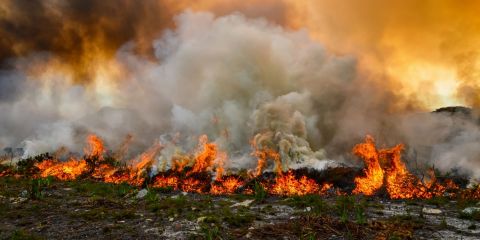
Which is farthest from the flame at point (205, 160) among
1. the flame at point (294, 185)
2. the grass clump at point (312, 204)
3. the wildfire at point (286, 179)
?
the grass clump at point (312, 204)

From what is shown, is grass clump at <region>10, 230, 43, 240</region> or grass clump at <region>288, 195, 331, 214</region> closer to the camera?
grass clump at <region>10, 230, 43, 240</region>

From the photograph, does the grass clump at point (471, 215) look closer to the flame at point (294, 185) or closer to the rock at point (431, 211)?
the rock at point (431, 211)

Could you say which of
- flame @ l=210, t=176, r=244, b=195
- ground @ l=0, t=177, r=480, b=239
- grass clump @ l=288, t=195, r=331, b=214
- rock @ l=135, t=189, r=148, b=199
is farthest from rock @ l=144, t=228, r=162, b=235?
Result: flame @ l=210, t=176, r=244, b=195

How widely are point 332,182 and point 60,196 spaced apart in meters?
29.0

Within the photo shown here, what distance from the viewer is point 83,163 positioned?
64.5 meters

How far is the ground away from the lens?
1794 cm

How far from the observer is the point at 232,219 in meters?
20.4

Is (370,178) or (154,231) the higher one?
(370,178)

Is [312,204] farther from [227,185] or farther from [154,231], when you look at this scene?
[227,185]

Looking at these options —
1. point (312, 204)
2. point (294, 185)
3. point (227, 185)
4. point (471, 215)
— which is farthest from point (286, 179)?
point (471, 215)

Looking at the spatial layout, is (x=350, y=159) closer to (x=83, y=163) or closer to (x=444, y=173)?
(x=444, y=173)

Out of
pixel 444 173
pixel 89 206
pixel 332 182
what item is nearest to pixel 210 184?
pixel 332 182

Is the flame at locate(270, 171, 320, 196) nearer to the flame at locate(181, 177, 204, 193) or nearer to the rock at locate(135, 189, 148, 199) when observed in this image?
the flame at locate(181, 177, 204, 193)

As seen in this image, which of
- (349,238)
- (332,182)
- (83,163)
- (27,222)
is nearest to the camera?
(349,238)
